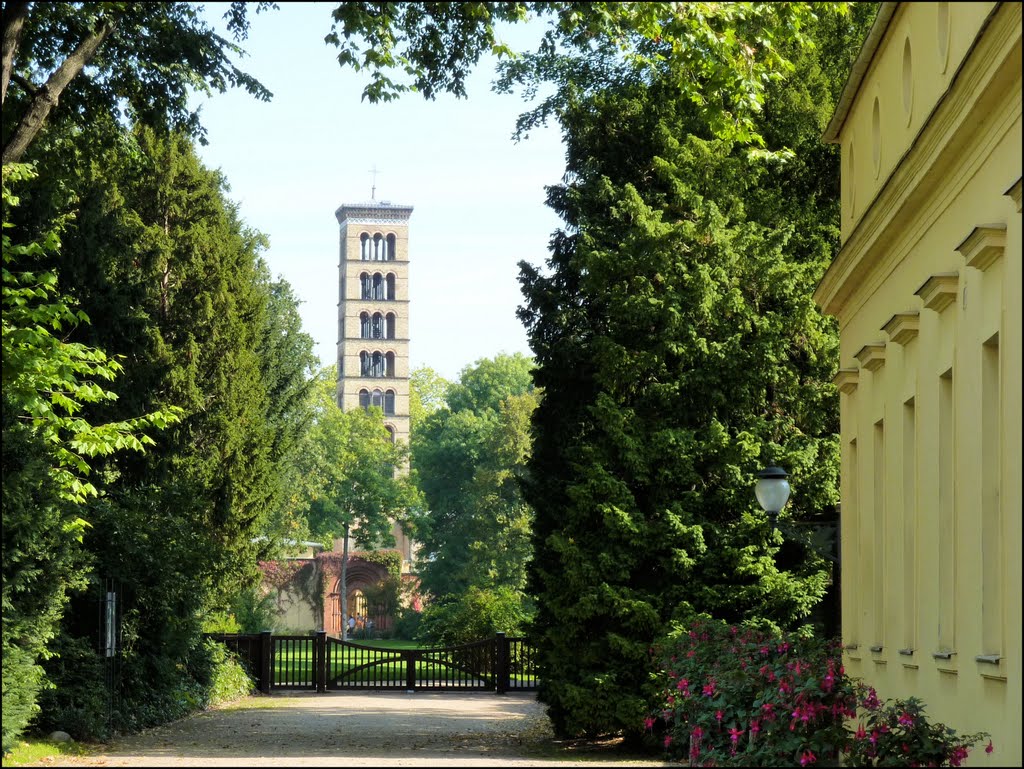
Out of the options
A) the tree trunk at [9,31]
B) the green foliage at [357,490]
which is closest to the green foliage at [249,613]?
the green foliage at [357,490]

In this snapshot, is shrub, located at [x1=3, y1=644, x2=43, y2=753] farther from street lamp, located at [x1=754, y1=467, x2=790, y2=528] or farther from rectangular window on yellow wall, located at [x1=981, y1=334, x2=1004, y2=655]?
rectangular window on yellow wall, located at [x1=981, y1=334, x2=1004, y2=655]

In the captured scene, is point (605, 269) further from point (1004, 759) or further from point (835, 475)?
point (1004, 759)

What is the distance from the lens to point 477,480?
213 feet

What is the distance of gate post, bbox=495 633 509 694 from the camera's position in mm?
31677

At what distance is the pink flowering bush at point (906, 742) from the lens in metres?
10.2

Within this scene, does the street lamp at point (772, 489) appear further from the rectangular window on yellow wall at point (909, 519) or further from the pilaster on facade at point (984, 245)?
the pilaster on facade at point (984, 245)

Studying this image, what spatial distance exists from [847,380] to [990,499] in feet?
23.6

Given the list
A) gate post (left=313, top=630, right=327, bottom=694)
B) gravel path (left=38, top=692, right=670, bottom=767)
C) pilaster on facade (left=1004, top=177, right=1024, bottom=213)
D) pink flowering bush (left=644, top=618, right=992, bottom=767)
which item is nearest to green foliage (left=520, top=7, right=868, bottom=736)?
gravel path (left=38, top=692, right=670, bottom=767)

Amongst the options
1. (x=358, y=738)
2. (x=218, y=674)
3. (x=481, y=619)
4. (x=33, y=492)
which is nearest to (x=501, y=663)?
(x=481, y=619)

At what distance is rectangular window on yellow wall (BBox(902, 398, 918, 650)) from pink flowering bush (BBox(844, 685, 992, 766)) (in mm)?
2396

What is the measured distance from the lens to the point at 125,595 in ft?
66.6

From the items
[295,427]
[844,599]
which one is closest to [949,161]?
[844,599]

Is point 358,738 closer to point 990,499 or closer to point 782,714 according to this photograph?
point 782,714

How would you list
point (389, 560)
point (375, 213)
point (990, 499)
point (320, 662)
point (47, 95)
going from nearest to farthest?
point (990, 499)
point (47, 95)
point (320, 662)
point (389, 560)
point (375, 213)
